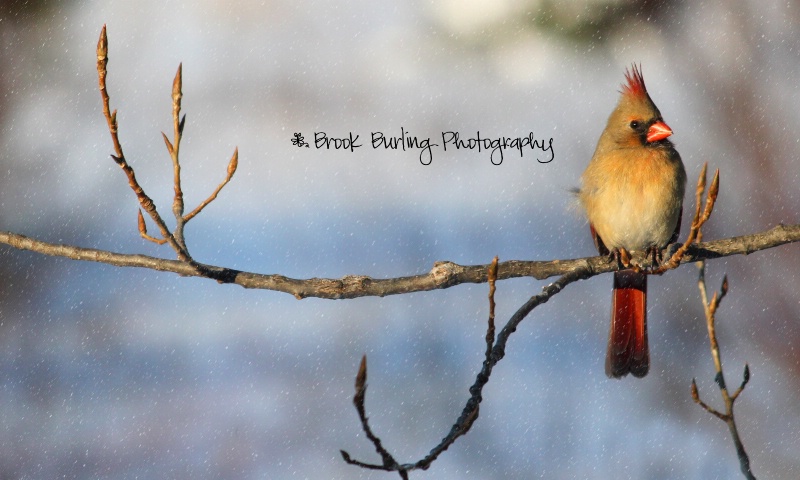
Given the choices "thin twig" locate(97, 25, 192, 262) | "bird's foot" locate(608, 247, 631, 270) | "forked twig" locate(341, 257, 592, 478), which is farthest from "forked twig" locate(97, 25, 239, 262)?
"bird's foot" locate(608, 247, 631, 270)

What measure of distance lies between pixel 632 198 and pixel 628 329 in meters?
0.43

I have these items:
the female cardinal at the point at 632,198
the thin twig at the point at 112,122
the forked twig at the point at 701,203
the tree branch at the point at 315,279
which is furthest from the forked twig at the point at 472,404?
the female cardinal at the point at 632,198

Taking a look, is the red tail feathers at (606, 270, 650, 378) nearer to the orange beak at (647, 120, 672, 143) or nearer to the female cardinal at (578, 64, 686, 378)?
the female cardinal at (578, 64, 686, 378)

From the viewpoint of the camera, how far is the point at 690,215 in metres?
3.34

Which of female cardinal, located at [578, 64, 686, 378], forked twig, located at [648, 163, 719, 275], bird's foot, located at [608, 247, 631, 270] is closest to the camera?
forked twig, located at [648, 163, 719, 275]

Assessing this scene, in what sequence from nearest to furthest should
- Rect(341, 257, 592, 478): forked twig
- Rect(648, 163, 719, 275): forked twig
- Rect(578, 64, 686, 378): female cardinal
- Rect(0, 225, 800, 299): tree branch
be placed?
Rect(341, 257, 592, 478): forked twig, Rect(648, 163, 719, 275): forked twig, Rect(0, 225, 800, 299): tree branch, Rect(578, 64, 686, 378): female cardinal

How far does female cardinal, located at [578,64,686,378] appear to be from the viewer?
2.44m

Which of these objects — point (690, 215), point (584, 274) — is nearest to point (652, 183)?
point (584, 274)

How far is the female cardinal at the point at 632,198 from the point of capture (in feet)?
8.00

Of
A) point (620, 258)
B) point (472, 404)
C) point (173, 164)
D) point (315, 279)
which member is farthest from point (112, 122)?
point (620, 258)

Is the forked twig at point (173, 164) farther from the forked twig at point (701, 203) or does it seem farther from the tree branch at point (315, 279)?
the forked twig at point (701, 203)

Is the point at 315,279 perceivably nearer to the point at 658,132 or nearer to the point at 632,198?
the point at 632,198

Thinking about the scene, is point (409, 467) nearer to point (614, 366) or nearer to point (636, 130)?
point (614, 366)

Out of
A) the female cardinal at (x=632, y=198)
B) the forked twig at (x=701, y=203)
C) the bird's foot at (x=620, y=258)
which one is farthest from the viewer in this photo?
the female cardinal at (x=632, y=198)
